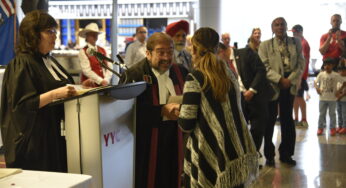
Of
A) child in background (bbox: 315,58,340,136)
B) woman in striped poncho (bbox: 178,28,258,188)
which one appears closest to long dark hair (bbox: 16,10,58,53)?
woman in striped poncho (bbox: 178,28,258,188)

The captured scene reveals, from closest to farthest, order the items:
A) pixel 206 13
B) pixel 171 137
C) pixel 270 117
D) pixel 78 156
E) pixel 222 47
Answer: pixel 78 156 < pixel 171 137 < pixel 222 47 < pixel 270 117 < pixel 206 13

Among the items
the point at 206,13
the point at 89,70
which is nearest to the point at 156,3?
the point at 206,13

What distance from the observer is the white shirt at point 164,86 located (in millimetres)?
2754

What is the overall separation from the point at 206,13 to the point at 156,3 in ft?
8.21

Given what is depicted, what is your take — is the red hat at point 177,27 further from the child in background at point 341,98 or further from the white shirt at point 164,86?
the child in background at point 341,98

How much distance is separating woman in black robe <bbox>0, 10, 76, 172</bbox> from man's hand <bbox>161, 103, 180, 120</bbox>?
0.63m

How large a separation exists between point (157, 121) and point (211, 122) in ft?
1.47

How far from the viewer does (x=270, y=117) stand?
5066mm

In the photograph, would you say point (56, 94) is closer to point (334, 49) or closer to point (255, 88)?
point (255, 88)

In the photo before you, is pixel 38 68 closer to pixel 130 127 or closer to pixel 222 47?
pixel 130 127

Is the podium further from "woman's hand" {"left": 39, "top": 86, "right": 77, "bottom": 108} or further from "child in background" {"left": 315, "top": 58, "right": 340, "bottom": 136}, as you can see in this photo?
"child in background" {"left": 315, "top": 58, "right": 340, "bottom": 136}

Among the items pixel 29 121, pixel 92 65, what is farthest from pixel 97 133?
pixel 92 65

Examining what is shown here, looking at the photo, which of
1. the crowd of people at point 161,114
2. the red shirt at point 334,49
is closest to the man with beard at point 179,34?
the crowd of people at point 161,114

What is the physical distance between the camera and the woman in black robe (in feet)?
7.00
